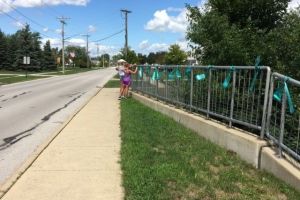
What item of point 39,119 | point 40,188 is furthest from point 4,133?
point 40,188

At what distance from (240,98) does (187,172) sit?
2.28 metres

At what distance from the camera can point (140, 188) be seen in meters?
5.80

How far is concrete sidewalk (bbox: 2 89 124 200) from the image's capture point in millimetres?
5797

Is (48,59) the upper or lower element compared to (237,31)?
lower

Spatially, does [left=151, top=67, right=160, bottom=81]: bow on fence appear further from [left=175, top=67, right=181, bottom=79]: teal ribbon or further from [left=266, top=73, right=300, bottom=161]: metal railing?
[left=266, top=73, right=300, bottom=161]: metal railing

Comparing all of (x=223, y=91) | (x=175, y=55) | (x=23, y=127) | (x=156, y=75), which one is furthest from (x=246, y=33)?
(x=175, y=55)

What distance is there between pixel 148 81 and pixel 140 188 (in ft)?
39.4

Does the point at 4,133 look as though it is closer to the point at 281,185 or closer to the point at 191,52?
the point at 191,52

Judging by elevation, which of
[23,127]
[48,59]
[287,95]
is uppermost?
[287,95]

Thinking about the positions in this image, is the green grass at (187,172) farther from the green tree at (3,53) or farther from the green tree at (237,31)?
the green tree at (3,53)

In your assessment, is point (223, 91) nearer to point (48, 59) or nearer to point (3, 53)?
point (3, 53)

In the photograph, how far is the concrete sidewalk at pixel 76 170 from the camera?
Result: 5.80 m

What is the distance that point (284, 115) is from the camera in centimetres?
630

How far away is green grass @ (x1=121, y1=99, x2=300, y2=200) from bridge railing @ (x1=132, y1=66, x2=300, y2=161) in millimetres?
566
